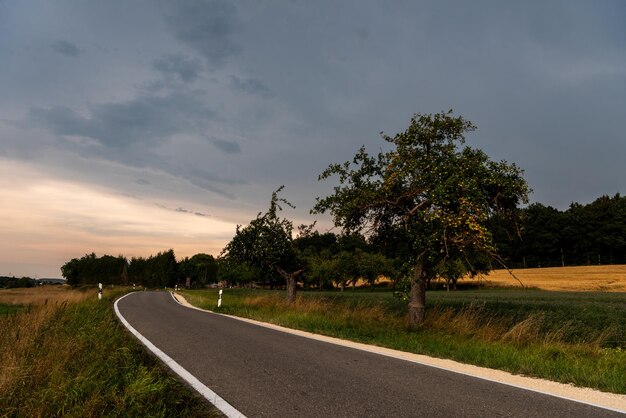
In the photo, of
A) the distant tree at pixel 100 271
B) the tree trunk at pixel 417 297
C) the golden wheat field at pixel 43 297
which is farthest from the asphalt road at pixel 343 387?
the distant tree at pixel 100 271

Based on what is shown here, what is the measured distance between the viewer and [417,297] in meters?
13.7

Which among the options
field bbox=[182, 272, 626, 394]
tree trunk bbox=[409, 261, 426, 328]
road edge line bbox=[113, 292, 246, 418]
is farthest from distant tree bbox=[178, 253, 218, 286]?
road edge line bbox=[113, 292, 246, 418]

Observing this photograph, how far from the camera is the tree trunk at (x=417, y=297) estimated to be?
13500 mm

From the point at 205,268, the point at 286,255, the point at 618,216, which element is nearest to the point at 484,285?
the point at 618,216

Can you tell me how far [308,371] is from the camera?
Result: 22.2ft

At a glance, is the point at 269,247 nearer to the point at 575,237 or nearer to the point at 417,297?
the point at 417,297

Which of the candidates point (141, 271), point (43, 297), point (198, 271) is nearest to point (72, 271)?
point (141, 271)

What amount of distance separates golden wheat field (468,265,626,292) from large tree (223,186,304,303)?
107ft

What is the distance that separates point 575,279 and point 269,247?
5558cm

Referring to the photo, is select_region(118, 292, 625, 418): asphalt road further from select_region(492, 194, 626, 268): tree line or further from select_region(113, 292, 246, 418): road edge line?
select_region(492, 194, 626, 268): tree line

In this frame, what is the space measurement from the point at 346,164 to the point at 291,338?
6.47 meters

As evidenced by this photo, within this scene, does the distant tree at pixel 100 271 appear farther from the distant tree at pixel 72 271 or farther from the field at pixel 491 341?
the field at pixel 491 341

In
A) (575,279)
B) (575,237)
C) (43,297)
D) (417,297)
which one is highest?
(575,237)

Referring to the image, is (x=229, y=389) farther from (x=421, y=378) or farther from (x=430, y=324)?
(x=430, y=324)
